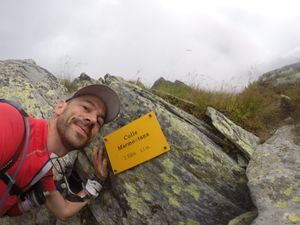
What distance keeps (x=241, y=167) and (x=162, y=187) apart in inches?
51.7

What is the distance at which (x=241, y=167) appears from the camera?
16.9ft

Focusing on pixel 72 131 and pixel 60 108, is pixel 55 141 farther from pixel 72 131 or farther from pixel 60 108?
pixel 60 108

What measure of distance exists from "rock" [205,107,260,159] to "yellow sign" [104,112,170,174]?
118cm

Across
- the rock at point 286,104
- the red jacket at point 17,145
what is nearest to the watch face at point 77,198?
the red jacket at point 17,145

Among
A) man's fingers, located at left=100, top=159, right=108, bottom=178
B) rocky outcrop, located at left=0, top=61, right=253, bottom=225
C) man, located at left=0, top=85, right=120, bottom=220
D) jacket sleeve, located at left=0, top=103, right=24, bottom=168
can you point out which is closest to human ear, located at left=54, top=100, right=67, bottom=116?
man, located at left=0, top=85, right=120, bottom=220

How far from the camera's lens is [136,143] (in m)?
5.14

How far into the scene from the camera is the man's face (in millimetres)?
4578

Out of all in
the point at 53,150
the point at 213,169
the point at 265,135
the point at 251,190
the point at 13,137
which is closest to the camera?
the point at 13,137

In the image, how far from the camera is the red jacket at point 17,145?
3.49m

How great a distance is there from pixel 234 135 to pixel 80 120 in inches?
104

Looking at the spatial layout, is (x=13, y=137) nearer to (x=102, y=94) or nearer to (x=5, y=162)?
(x=5, y=162)

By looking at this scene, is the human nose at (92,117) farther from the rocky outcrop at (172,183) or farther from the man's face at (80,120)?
the rocky outcrop at (172,183)

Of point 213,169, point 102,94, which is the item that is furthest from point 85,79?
point 213,169

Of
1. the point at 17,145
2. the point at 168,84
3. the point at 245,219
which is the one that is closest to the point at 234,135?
the point at 245,219
